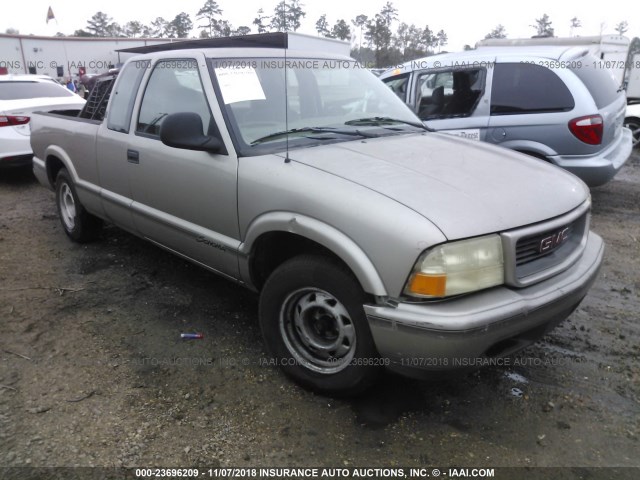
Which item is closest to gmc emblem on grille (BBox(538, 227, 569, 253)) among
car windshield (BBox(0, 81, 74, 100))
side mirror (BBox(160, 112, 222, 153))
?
side mirror (BBox(160, 112, 222, 153))

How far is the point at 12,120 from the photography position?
23.5ft

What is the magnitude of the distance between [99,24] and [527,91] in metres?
96.7

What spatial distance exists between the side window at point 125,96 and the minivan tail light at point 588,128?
4.23 metres

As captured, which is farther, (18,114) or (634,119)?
(634,119)

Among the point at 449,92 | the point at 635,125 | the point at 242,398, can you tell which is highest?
the point at 449,92

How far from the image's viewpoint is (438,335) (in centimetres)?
209

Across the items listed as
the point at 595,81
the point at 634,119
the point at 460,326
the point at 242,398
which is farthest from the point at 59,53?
the point at 460,326

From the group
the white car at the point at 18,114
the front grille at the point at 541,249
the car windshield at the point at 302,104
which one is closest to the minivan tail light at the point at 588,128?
the car windshield at the point at 302,104

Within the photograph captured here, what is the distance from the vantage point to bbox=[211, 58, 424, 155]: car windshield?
9.96 ft

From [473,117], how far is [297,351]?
13.5 feet

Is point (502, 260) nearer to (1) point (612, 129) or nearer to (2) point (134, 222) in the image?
(2) point (134, 222)

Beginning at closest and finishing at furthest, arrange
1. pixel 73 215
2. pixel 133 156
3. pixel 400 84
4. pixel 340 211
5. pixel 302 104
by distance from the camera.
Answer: pixel 340 211 < pixel 302 104 < pixel 133 156 < pixel 73 215 < pixel 400 84

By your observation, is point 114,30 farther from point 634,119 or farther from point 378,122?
point 378,122

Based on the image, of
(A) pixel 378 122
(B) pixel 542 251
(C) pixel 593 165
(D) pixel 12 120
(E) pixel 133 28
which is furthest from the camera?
(E) pixel 133 28
